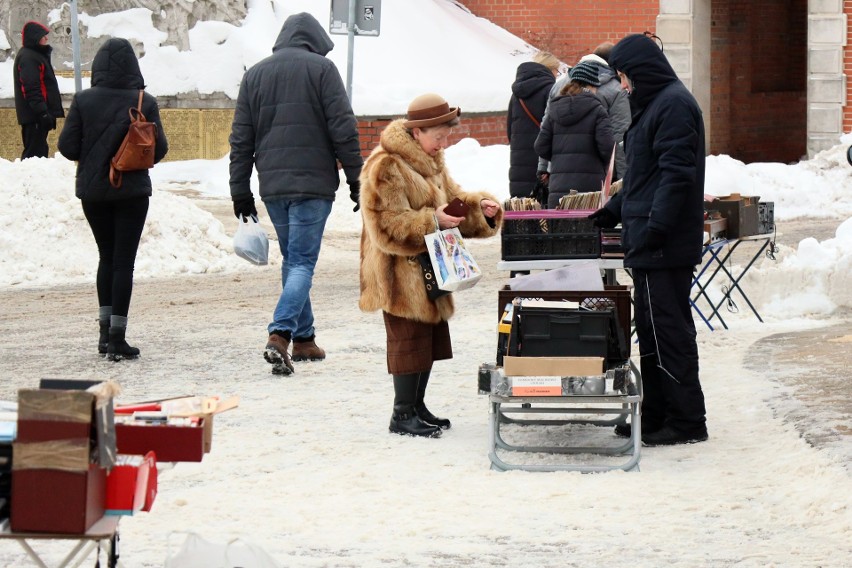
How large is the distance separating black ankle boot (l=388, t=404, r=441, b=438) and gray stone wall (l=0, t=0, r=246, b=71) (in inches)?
744

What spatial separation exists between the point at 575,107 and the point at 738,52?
1572 centimetres

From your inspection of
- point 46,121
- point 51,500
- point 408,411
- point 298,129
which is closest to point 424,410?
point 408,411

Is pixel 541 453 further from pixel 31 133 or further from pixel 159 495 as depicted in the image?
pixel 31 133

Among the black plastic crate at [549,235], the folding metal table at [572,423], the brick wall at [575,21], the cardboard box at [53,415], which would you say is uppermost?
the brick wall at [575,21]

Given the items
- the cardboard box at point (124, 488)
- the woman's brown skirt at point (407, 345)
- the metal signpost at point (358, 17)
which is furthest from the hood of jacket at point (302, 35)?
the metal signpost at point (358, 17)

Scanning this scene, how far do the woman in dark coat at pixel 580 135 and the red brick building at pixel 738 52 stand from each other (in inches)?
471

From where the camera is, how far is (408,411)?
7254 mm

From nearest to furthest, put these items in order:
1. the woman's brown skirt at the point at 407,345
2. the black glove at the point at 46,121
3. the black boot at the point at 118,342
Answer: the woman's brown skirt at the point at 407,345, the black boot at the point at 118,342, the black glove at the point at 46,121

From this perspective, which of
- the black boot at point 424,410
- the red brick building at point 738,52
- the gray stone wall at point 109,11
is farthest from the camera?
the gray stone wall at point 109,11

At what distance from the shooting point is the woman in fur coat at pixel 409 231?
6957 millimetres

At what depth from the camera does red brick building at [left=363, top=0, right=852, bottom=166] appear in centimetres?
2178

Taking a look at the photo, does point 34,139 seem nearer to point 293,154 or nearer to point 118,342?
point 118,342

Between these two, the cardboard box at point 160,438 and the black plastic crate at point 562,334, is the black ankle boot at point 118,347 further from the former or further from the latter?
the cardboard box at point 160,438

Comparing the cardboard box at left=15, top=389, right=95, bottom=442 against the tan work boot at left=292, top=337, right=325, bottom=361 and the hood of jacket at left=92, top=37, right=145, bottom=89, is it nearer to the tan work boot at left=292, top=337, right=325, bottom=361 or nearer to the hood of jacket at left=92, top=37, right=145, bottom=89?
the tan work boot at left=292, top=337, right=325, bottom=361
